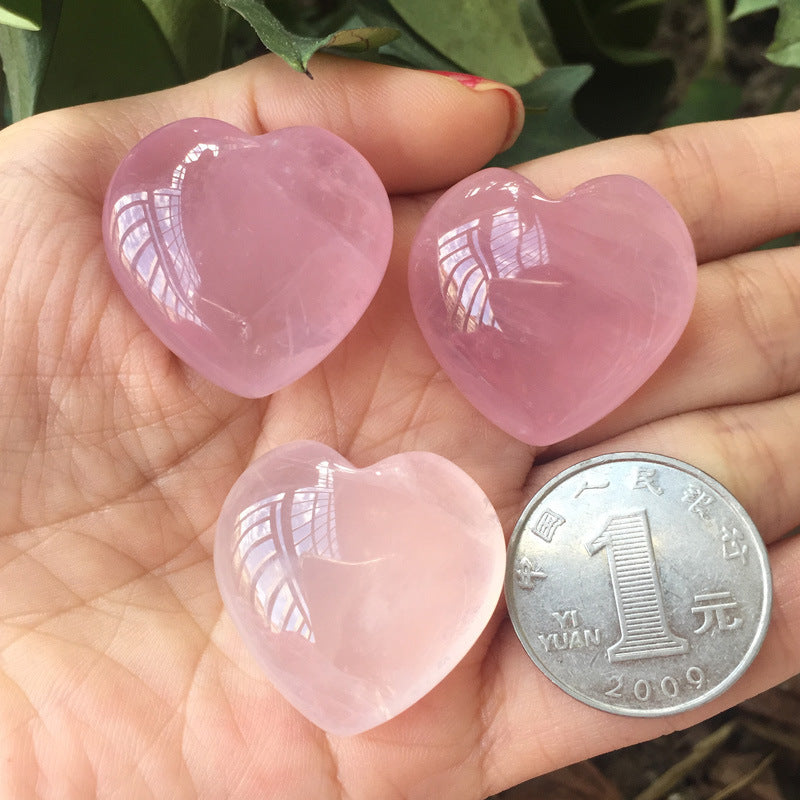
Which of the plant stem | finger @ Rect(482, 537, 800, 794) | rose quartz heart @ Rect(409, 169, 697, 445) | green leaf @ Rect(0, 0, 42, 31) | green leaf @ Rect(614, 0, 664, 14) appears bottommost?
finger @ Rect(482, 537, 800, 794)

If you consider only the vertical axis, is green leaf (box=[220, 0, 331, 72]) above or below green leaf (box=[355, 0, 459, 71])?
above

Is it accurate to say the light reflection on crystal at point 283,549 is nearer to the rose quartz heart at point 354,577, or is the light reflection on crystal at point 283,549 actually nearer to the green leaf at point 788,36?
the rose quartz heart at point 354,577

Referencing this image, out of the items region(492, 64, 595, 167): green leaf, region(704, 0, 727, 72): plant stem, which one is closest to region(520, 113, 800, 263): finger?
region(492, 64, 595, 167): green leaf

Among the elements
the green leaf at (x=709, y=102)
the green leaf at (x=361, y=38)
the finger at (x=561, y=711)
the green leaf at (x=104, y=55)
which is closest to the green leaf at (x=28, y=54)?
the green leaf at (x=104, y=55)

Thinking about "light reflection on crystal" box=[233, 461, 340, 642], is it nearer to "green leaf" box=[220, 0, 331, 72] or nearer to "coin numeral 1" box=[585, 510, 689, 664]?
"coin numeral 1" box=[585, 510, 689, 664]

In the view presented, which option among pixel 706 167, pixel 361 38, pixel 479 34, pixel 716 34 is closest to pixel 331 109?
pixel 361 38
